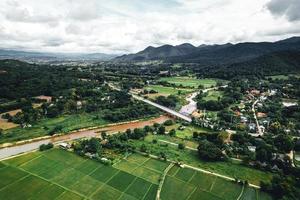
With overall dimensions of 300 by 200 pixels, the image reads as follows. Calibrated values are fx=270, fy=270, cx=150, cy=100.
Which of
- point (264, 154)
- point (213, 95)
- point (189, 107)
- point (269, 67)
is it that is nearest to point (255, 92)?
point (213, 95)

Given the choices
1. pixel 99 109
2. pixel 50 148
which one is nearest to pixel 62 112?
pixel 99 109

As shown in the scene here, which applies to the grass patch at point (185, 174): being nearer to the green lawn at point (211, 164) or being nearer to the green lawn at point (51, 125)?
the green lawn at point (211, 164)

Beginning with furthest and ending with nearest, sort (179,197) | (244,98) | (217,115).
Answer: (244,98) < (217,115) < (179,197)

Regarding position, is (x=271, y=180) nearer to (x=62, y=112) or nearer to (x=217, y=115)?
(x=217, y=115)

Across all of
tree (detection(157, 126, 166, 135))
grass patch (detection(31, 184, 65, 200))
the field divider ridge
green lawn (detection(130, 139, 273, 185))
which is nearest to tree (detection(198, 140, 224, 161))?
green lawn (detection(130, 139, 273, 185))

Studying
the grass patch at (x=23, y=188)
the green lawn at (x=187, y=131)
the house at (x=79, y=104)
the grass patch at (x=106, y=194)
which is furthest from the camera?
the house at (x=79, y=104)

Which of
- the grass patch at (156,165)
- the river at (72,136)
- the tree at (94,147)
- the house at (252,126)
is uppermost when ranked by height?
the tree at (94,147)

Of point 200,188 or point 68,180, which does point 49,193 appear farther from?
point 200,188

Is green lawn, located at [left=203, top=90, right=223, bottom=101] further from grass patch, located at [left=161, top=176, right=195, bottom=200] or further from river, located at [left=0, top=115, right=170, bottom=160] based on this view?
grass patch, located at [left=161, top=176, right=195, bottom=200]

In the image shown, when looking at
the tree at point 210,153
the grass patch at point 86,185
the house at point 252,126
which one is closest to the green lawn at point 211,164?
the tree at point 210,153

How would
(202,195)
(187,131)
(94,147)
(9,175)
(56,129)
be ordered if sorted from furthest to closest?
(187,131) < (56,129) < (94,147) < (9,175) < (202,195)

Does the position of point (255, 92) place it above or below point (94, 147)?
below
